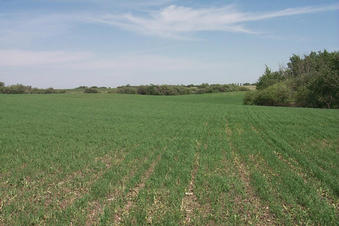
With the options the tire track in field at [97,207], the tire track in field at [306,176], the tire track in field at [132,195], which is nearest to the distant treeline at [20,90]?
the tire track in field at [132,195]

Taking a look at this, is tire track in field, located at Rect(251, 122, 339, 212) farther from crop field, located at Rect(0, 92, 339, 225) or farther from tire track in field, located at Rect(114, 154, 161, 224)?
tire track in field, located at Rect(114, 154, 161, 224)

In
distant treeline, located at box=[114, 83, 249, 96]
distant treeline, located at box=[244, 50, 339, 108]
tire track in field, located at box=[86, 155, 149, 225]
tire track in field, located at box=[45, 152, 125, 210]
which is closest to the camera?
tire track in field, located at box=[86, 155, 149, 225]

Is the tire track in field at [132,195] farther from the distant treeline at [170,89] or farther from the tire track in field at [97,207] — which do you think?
the distant treeline at [170,89]

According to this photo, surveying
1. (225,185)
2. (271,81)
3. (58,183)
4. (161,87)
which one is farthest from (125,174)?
(161,87)

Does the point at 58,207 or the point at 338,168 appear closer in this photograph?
the point at 58,207

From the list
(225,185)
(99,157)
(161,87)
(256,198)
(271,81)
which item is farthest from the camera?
(161,87)

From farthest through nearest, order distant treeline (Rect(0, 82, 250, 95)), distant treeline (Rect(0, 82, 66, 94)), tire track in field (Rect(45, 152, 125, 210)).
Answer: distant treeline (Rect(0, 82, 250, 95)) < distant treeline (Rect(0, 82, 66, 94)) < tire track in field (Rect(45, 152, 125, 210))

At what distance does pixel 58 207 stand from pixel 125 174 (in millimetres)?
2518

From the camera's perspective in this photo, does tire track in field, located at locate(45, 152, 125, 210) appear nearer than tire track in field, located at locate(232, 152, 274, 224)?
No

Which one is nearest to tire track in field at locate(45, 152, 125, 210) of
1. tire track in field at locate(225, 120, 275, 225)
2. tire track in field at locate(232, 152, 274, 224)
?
tire track in field at locate(225, 120, 275, 225)

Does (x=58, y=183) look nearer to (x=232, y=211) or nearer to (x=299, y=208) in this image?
(x=232, y=211)

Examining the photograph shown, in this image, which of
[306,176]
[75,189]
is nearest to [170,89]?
[306,176]

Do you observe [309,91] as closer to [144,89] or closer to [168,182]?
[168,182]

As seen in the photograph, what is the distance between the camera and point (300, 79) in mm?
52062
